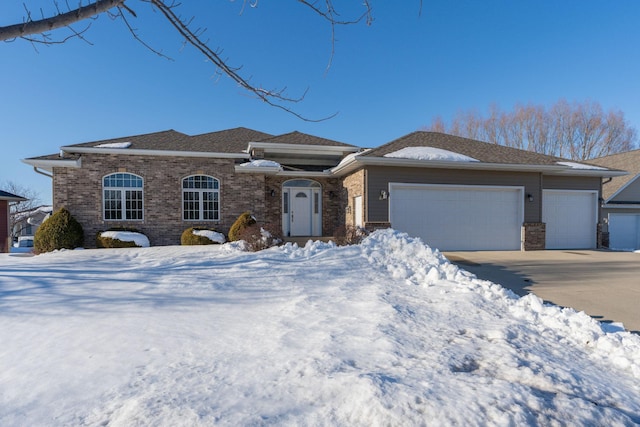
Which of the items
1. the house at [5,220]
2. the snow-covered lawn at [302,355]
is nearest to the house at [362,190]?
the snow-covered lawn at [302,355]

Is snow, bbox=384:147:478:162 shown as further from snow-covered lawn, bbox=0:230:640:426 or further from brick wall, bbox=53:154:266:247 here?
snow-covered lawn, bbox=0:230:640:426

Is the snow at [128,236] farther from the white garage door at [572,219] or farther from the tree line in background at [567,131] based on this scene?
the tree line in background at [567,131]

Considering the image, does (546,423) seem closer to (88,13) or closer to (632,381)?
(632,381)

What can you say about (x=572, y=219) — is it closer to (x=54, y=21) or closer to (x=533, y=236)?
(x=533, y=236)

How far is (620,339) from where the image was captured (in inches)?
118

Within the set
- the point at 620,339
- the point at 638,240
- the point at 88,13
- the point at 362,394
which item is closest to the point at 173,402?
the point at 362,394

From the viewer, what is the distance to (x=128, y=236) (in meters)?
10.1

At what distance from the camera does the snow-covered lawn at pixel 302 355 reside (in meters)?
1.85

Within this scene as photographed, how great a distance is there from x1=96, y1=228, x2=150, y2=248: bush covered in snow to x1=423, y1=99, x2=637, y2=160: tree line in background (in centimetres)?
2906

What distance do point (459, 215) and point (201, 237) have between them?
28.8 feet

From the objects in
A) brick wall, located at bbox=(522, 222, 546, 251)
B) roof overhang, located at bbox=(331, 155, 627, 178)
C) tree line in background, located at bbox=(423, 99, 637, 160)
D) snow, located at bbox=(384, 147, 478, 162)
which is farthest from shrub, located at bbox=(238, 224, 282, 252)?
tree line in background, located at bbox=(423, 99, 637, 160)

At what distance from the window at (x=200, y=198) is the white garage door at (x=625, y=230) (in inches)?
688

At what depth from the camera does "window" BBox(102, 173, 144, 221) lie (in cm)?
1072

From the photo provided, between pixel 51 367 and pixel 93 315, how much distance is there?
3.69ft
